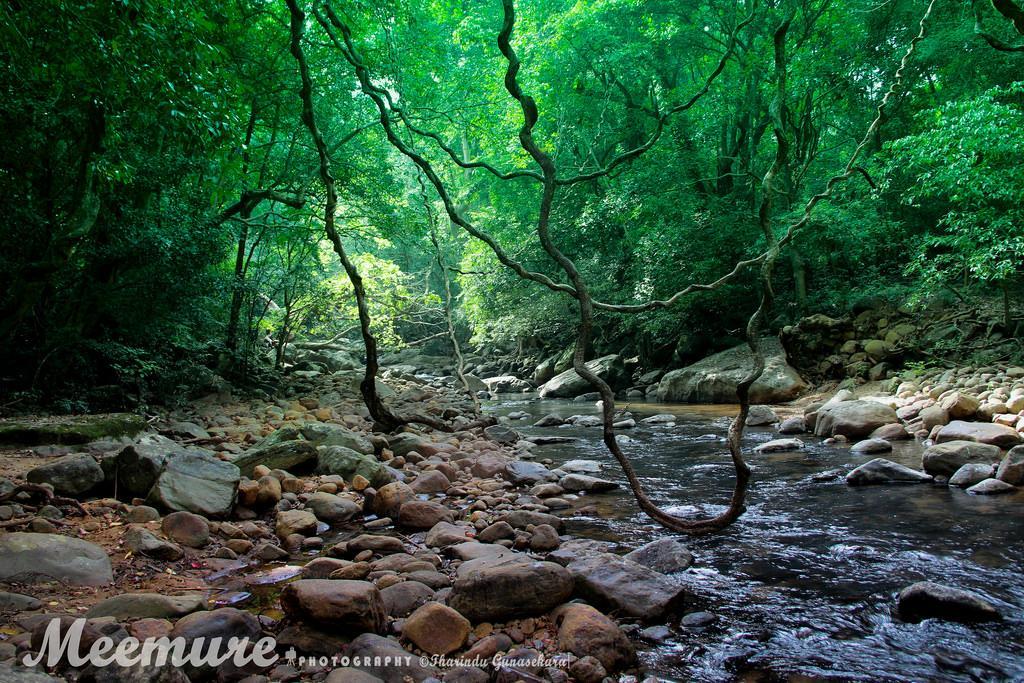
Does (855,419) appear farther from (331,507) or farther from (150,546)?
(150,546)

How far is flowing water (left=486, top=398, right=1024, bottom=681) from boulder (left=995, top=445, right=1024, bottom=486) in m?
0.23

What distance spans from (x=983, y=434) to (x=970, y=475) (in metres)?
1.39

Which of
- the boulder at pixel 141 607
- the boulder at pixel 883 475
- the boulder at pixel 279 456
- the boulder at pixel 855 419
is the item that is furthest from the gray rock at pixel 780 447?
the boulder at pixel 141 607

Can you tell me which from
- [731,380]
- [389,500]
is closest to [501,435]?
[389,500]

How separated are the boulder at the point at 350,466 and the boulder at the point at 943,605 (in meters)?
3.34

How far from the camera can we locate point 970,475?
422 centimetres

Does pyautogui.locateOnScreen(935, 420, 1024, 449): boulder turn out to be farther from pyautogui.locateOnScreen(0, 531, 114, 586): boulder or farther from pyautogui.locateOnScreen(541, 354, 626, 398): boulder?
pyautogui.locateOnScreen(541, 354, 626, 398): boulder

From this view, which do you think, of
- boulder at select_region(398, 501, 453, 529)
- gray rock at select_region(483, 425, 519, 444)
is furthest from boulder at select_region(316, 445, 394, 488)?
gray rock at select_region(483, 425, 519, 444)

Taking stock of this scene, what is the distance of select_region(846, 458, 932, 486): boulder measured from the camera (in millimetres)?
4500

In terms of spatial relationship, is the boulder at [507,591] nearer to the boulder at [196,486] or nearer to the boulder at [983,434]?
the boulder at [196,486]

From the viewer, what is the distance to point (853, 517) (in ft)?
12.1

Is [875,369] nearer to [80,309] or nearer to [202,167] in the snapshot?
[202,167]

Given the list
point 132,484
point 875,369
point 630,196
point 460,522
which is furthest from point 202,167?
point 875,369

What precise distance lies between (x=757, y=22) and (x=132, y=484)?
1515 cm
